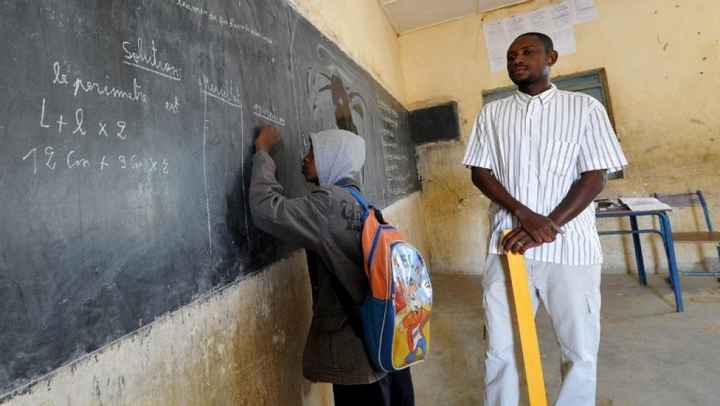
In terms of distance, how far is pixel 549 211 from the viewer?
4.26 ft

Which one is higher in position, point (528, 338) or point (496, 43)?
point (496, 43)

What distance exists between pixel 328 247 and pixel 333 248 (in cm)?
1

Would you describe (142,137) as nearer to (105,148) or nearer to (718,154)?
(105,148)

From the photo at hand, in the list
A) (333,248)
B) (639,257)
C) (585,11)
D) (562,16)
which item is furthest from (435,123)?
(333,248)

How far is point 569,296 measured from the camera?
4.09ft

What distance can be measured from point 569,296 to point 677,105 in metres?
3.36

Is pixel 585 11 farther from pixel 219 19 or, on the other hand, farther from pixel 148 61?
pixel 148 61

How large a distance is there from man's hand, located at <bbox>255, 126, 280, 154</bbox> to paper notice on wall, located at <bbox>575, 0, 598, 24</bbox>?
3822 mm

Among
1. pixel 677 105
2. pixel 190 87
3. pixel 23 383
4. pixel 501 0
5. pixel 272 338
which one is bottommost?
pixel 272 338

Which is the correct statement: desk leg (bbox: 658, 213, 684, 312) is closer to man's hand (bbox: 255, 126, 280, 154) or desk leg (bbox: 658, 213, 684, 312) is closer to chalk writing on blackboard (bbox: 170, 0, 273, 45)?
man's hand (bbox: 255, 126, 280, 154)

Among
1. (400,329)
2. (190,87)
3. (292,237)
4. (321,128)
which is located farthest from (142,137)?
(321,128)

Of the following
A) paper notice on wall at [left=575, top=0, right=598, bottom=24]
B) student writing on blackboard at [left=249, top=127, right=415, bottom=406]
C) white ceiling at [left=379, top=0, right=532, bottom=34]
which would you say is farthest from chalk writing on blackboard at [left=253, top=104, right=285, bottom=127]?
paper notice on wall at [left=575, top=0, right=598, bottom=24]

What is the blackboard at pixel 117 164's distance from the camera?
543mm

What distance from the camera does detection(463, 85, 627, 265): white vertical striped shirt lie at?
125 centimetres
